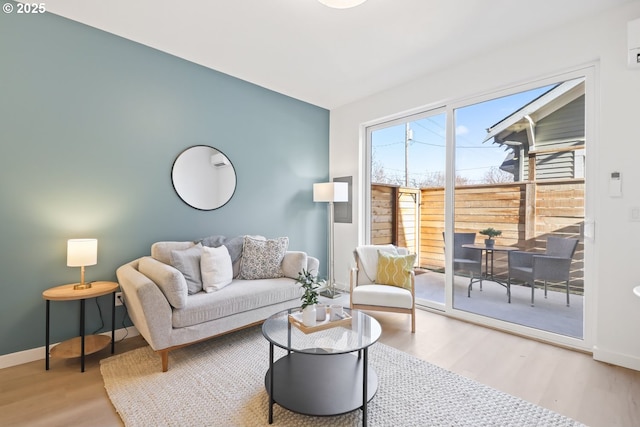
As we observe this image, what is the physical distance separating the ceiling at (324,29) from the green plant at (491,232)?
1807mm

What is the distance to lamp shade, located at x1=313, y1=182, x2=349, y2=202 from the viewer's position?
380 cm

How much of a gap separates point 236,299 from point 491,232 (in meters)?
2.65

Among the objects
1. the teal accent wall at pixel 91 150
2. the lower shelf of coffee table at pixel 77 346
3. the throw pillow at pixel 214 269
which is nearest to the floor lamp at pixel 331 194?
the teal accent wall at pixel 91 150

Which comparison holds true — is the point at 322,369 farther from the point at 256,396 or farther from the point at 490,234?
the point at 490,234

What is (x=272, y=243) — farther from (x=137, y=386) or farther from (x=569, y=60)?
(x=569, y=60)

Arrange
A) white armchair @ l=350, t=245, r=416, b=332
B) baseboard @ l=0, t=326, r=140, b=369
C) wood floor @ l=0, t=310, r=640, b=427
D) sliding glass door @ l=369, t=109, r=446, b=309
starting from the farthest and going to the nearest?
sliding glass door @ l=369, t=109, r=446, b=309 → white armchair @ l=350, t=245, r=416, b=332 → baseboard @ l=0, t=326, r=140, b=369 → wood floor @ l=0, t=310, r=640, b=427

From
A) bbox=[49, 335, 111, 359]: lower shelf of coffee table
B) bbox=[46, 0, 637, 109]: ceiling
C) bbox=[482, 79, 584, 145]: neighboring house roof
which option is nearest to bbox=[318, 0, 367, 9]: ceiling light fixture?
bbox=[46, 0, 637, 109]: ceiling

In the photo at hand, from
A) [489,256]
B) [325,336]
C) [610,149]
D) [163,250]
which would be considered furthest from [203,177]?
[610,149]

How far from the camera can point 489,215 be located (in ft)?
9.94

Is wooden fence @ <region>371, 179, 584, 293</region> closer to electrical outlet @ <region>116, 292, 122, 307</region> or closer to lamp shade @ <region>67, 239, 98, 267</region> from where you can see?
electrical outlet @ <region>116, 292, 122, 307</region>

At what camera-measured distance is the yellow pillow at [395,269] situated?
9.89 ft

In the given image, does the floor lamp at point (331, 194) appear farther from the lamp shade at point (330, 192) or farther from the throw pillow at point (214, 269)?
the throw pillow at point (214, 269)

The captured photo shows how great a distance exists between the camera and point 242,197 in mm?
3529

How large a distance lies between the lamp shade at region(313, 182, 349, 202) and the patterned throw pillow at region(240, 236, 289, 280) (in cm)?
103
